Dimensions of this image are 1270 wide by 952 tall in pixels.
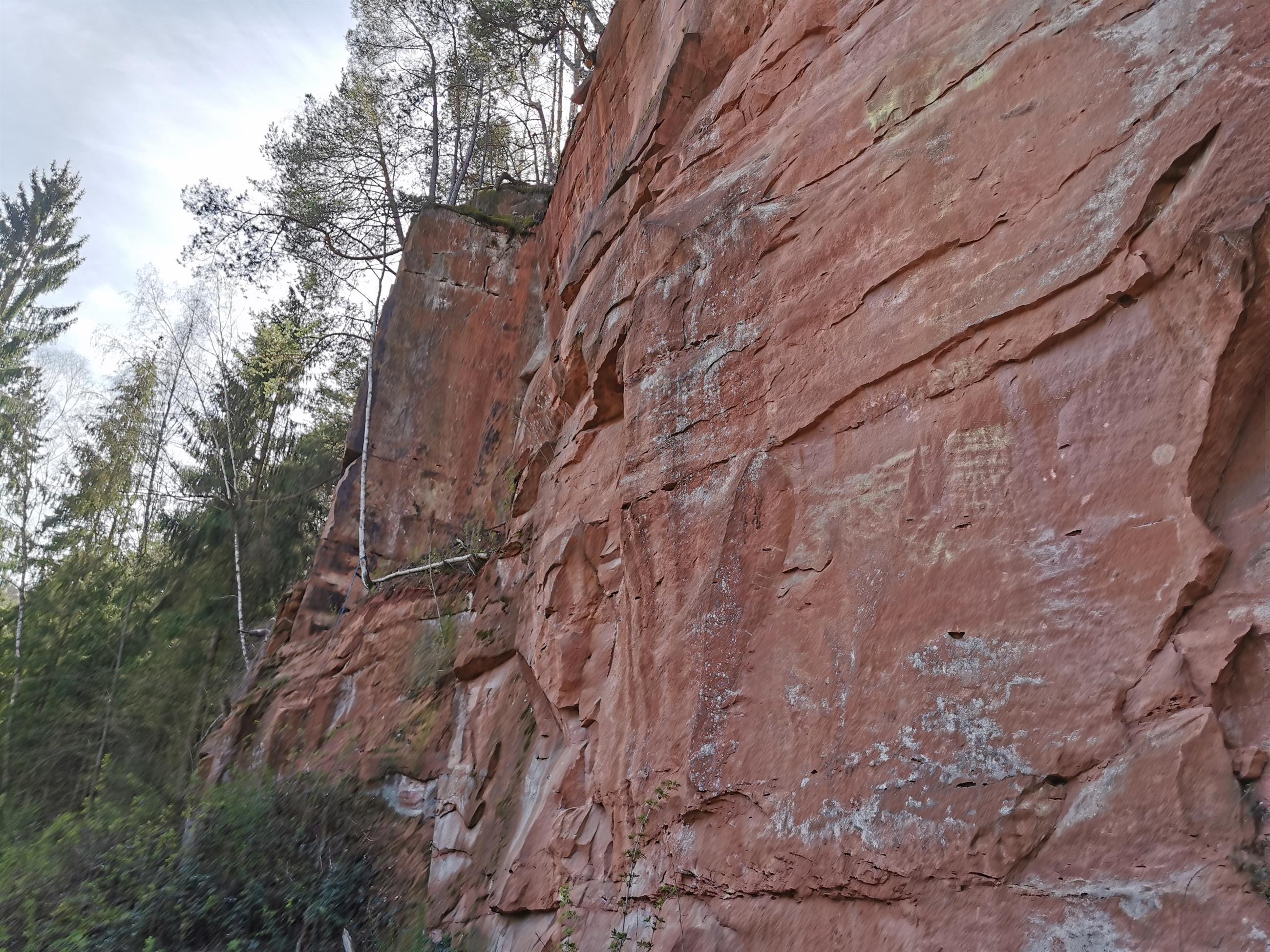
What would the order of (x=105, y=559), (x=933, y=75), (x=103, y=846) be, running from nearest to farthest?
(x=933, y=75) < (x=103, y=846) < (x=105, y=559)

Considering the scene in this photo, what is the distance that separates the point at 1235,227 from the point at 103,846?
9945 mm

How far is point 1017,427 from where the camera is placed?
356 centimetres

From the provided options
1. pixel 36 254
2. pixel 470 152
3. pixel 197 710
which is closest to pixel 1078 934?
pixel 197 710

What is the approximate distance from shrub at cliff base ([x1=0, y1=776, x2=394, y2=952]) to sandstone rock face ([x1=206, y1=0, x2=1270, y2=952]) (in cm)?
113

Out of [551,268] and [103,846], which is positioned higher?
[551,268]

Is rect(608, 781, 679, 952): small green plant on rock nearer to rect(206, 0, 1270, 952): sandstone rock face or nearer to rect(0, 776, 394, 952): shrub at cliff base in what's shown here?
rect(206, 0, 1270, 952): sandstone rock face

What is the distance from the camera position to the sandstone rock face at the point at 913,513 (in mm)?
2902

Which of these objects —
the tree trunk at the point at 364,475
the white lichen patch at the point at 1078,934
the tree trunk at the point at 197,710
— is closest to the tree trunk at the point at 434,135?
the tree trunk at the point at 364,475

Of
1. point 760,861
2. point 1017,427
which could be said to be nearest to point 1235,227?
point 1017,427

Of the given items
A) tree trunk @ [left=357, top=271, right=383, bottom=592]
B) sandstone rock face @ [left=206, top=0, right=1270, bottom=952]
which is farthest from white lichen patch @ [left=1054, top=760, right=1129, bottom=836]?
tree trunk @ [left=357, top=271, right=383, bottom=592]

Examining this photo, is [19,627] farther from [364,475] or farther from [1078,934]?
[1078,934]

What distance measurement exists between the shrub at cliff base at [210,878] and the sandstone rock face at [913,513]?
1132mm

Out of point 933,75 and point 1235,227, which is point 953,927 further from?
point 933,75

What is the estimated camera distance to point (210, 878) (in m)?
7.43
